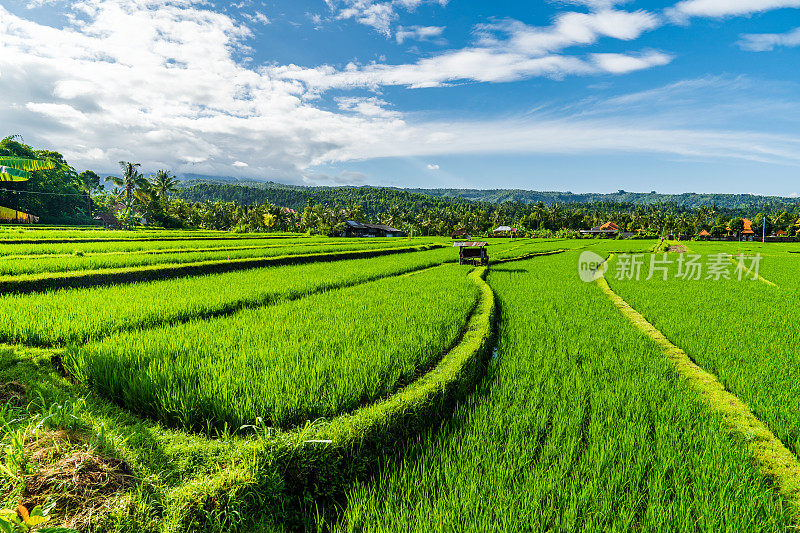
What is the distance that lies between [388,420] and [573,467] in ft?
4.79

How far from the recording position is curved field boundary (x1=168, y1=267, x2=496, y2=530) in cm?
210

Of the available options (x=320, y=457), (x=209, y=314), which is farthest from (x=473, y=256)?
(x=320, y=457)

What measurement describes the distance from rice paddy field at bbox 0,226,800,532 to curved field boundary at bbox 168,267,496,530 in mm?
14

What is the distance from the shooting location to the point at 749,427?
3.19m

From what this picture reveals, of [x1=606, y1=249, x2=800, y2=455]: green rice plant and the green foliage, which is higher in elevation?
the green foliage

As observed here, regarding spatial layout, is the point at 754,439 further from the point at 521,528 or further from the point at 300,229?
the point at 300,229

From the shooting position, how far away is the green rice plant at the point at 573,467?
6.98ft

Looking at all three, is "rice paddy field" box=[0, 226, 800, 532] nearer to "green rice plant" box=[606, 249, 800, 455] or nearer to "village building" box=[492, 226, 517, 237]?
"green rice plant" box=[606, 249, 800, 455]

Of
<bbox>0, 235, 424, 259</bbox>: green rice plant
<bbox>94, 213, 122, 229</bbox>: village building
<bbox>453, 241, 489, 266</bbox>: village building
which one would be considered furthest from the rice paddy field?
<bbox>94, 213, 122, 229</bbox>: village building

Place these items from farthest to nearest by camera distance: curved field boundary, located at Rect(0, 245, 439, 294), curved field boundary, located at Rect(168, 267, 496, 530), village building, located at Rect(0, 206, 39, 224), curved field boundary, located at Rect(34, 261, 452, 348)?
village building, located at Rect(0, 206, 39, 224) < curved field boundary, located at Rect(0, 245, 439, 294) < curved field boundary, located at Rect(34, 261, 452, 348) < curved field boundary, located at Rect(168, 267, 496, 530)

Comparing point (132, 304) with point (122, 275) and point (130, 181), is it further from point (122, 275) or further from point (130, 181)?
point (130, 181)

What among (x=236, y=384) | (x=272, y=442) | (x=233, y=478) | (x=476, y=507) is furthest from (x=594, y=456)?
(x=236, y=384)

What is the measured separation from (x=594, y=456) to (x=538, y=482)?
2.13 ft

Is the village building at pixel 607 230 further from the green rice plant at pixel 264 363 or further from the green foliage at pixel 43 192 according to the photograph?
the green foliage at pixel 43 192
